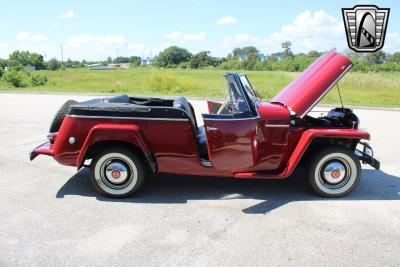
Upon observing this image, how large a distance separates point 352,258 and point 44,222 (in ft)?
10.1

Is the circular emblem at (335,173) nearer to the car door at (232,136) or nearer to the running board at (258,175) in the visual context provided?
the running board at (258,175)

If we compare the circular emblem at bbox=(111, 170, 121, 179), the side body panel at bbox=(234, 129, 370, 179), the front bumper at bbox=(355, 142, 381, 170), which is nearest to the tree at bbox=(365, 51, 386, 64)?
the front bumper at bbox=(355, 142, 381, 170)

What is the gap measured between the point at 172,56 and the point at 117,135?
11423cm

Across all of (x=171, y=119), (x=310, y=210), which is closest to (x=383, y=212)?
(x=310, y=210)

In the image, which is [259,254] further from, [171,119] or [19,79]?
[19,79]

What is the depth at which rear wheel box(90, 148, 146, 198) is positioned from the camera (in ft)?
15.4

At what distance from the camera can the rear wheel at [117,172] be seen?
470 centimetres

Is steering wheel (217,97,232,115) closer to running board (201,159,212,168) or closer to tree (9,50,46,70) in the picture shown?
running board (201,159,212,168)

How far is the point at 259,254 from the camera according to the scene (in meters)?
3.43

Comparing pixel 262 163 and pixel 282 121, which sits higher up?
pixel 282 121

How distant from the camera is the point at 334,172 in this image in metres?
4.75

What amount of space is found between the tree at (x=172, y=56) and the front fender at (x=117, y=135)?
10861 centimetres

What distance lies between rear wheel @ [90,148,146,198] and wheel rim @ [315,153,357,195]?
221 centimetres
